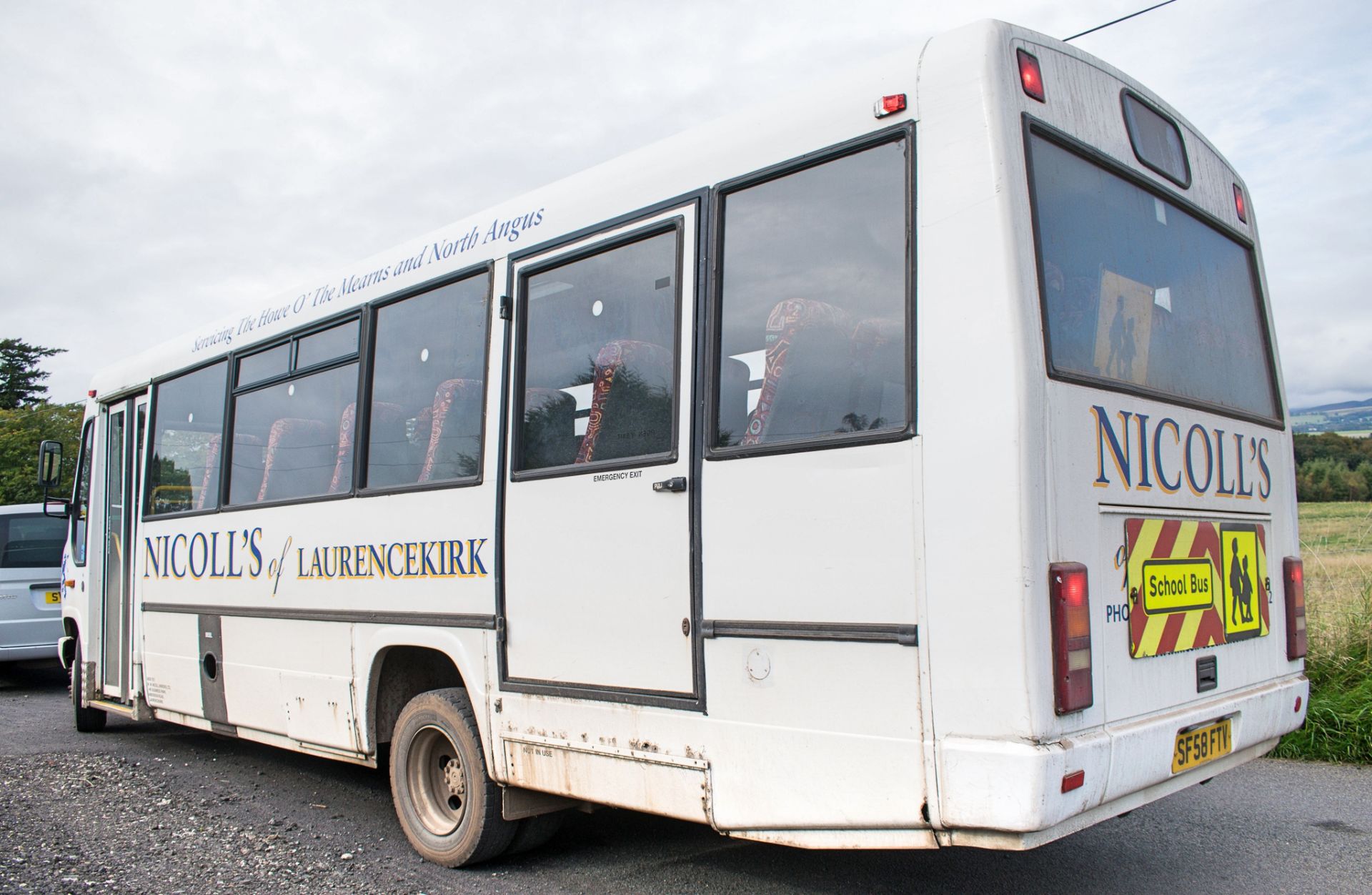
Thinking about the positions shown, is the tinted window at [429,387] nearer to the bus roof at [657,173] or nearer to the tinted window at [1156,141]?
the bus roof at [657,173]

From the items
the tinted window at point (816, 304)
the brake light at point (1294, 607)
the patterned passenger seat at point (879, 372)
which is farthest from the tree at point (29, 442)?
the brake light at point (1294, 607)

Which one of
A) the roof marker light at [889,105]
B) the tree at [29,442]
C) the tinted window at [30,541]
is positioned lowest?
the tinted window at [30,541]

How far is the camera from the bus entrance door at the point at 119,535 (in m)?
7.82

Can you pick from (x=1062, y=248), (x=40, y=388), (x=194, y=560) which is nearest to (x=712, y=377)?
(x=1062, y=248)

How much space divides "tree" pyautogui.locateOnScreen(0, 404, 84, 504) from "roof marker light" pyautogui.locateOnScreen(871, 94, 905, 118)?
33110mm

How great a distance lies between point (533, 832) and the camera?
4902 millimetres

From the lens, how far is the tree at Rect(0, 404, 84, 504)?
33250mm

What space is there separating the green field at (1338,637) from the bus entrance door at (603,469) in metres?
4.49

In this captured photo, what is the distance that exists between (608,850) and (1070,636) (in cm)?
279

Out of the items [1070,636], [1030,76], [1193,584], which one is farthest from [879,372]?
[1193,584]

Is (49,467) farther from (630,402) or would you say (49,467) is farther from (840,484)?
(840,484)

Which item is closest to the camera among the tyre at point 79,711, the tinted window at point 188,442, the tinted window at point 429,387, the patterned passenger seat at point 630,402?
the patterned passenger seat at point 630,402

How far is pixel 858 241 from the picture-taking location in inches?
139

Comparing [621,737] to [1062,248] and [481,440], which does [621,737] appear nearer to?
[481,440]
